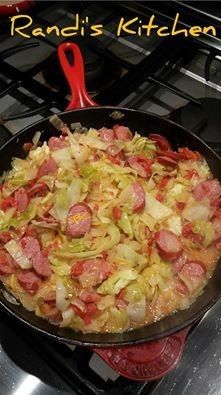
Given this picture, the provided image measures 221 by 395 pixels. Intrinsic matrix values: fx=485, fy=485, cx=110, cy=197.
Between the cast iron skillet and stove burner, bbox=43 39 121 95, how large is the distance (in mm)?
162

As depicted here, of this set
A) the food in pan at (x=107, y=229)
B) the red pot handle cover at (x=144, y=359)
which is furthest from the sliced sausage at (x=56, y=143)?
the red pot handle cover at (x=144, y=359)

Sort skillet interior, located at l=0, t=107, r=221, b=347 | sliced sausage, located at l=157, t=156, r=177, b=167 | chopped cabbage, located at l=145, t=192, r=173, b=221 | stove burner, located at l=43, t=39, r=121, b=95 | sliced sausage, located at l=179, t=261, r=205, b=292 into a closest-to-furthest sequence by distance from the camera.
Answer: skillet interior, located at l=0, t=107, r=221, b=347, sliced sausage, located at l=179, t=261, r=205, b=292, chopped cabbage, located at l=145, t=192, r=173, b=221, sliced sausage, located at l=157, t=156, r=177, b=167, stove burner, located at l=43, t=39, r=121, b=95

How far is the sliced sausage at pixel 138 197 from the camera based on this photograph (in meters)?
1.21

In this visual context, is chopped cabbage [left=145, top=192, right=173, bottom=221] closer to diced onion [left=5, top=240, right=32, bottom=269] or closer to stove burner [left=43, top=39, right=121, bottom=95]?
diced onion [left=5, top=240, right=32, bottom=269]

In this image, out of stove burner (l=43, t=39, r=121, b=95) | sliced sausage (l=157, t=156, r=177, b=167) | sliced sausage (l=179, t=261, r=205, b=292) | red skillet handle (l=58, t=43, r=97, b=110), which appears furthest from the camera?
stove burner (l=43, t=39, r=121, b=95)

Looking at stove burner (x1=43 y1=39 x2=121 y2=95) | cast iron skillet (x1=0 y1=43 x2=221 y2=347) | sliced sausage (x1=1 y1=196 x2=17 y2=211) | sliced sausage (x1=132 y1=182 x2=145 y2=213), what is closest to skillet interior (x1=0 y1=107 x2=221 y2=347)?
cast iron skillet (x1=0 y1=43 x2=221 y2=347)

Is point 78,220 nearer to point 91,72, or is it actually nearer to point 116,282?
point 116,282

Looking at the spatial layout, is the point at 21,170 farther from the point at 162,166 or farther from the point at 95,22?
the point at 95,22

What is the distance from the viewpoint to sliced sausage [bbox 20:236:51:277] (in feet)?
3.69

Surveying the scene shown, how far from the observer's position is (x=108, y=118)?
1385 millimetres

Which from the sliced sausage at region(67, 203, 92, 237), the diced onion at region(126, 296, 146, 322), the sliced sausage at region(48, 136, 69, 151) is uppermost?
the sliced sausage at region(48, 136, 69, 151)

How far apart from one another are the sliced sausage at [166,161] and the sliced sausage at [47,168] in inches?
11.3

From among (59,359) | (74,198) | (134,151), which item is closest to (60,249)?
(74,198)

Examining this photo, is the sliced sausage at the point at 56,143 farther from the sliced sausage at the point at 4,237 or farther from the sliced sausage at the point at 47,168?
the sliced sausage at the point at 4,237
